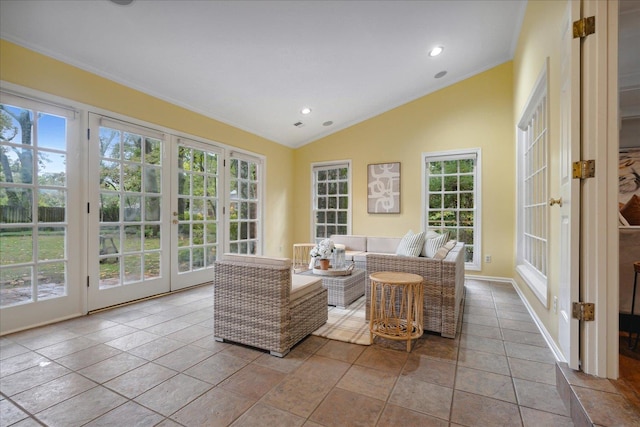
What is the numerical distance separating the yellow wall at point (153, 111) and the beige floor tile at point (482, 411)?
4106 millimetres

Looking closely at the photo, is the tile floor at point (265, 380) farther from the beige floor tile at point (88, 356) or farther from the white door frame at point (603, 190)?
the white door frame at point (603, 190)

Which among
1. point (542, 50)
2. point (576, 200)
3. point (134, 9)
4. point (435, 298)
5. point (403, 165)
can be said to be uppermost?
point (134, 9)

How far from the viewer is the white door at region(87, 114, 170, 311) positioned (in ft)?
10.6

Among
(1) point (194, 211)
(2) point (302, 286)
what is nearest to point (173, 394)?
(2) point (302, 286)

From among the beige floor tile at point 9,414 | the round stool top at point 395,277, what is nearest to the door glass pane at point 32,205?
the beige floor tile at point 9,414

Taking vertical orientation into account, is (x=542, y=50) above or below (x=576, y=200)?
above

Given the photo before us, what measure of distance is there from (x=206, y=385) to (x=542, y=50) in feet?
12.7

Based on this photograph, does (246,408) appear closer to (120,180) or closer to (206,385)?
(206,385)

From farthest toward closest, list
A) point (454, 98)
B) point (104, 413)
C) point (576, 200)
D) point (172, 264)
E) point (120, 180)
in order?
point (454, 98) < point (172, 264) < point (120, 180) < point (576, 200) < point (104, 413)

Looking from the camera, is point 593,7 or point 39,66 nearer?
point 593,7

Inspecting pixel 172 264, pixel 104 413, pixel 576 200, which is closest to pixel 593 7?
pixel 576 200

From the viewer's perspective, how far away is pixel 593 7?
1.65 m

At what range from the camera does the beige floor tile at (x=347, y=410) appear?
5.09ft

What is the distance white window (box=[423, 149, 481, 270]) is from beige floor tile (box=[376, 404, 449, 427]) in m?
3.91
